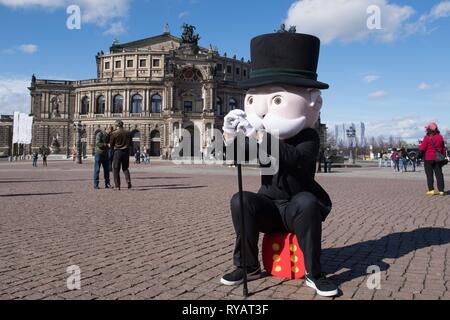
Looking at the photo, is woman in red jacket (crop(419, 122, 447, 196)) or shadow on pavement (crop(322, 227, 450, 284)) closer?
shadow on pavement (crop(322, 227, 450, 284))

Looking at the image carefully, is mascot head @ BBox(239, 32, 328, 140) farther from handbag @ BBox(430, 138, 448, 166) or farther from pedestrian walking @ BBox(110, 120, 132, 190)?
handbag @ BBox(430, 138, 448, 166)

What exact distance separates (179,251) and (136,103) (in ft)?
215

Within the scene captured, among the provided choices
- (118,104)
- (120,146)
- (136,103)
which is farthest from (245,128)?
(118,104)

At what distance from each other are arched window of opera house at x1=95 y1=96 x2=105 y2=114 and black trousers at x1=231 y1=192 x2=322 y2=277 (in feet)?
225

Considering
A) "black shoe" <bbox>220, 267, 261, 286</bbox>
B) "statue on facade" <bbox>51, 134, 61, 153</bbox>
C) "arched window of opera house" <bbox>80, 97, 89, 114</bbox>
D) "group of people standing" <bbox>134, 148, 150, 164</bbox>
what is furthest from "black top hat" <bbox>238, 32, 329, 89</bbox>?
"statue on facade" <bbox>51, 134, 61, 153</bbox>

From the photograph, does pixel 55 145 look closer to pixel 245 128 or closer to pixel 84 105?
pixel 84 105

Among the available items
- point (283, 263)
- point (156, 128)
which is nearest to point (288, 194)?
point (283, 263)

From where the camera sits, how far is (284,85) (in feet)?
11.5

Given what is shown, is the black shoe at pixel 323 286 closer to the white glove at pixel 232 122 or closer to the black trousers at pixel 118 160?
the white glove at pixel 232 122

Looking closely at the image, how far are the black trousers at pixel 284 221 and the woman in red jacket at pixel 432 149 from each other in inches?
344

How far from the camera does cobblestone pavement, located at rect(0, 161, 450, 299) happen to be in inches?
129

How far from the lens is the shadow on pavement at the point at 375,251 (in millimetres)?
3897

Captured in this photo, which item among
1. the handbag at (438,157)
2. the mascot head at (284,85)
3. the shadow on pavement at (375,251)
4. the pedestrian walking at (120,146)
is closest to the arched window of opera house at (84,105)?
the pedestrian walking at (120,146)

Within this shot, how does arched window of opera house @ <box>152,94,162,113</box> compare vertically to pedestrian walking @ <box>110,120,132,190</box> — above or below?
above
